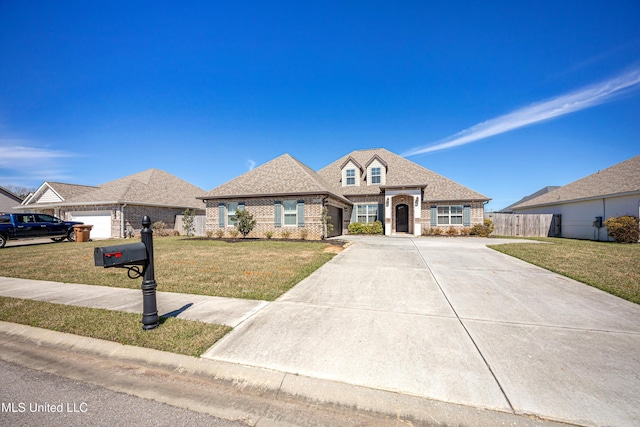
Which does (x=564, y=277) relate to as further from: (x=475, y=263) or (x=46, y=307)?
(x=46, y=307)

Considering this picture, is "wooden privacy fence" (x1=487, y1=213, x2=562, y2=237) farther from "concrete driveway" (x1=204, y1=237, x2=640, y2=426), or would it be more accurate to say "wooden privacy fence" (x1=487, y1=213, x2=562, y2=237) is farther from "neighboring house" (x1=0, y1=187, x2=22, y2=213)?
"neighboring house" (x1=0, y1=187, x2=22, y2=213)

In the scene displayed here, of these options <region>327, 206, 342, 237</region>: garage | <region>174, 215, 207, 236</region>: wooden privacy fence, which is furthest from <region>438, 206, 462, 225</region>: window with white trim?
<region>174, 215, 207, 236</region>: wooden privacy fence

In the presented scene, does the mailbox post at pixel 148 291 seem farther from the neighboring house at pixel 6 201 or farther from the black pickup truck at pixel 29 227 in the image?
the neighboring house at pixel 6 201

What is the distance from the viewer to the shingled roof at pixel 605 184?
16766 millimetres

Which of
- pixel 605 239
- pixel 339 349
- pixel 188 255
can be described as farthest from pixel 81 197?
pixel 605 239

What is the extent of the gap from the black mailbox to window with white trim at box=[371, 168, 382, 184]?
814 inches

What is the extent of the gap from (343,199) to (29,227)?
20125mm

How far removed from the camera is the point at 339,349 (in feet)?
10.8

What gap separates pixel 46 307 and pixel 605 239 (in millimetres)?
27552

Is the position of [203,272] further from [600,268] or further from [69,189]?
[69,189]

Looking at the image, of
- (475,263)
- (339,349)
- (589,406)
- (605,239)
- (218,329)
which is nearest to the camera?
(589,406)

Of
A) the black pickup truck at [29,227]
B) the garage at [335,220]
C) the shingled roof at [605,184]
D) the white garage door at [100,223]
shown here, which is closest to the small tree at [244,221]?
the garage at [335,220]

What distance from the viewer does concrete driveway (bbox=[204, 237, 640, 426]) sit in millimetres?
2486

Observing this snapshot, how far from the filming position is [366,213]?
2223 centimetres
